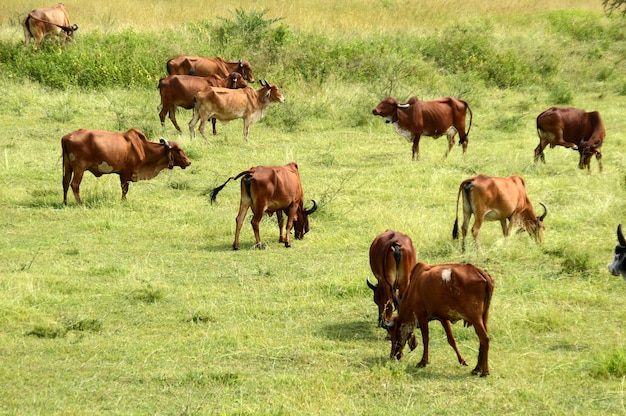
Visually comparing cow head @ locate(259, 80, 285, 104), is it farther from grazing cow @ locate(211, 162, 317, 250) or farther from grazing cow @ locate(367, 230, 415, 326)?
grazing cow @ locate(367, 230, 415, 326)

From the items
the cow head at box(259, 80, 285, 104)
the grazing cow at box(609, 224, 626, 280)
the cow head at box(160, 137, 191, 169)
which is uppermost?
the grazing cow at box(609, 224, 626, 280)

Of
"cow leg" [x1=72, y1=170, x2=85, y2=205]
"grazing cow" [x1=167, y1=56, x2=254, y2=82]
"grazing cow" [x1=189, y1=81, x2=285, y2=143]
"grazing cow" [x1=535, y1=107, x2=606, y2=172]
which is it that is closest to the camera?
"cow leg" [x1=72, y1=170, x2=85, y2=205]

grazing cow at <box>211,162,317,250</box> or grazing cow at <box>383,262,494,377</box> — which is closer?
grazing cow at <box>383,262,494,377</box>

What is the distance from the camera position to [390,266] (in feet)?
24.8

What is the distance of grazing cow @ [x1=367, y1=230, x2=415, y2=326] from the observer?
24.6 feet

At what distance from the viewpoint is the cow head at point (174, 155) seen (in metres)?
13.0

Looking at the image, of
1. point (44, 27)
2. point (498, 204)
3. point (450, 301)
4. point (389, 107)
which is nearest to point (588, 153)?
point (389, 107)

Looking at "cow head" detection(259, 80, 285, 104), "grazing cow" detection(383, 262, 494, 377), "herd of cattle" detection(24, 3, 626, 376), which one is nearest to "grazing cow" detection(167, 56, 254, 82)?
"herd of cattle" detection(24, 3, 626, 376)

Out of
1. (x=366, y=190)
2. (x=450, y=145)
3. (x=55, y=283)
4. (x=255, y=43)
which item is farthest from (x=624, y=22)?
(x=55, y=283)

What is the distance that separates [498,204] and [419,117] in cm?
575

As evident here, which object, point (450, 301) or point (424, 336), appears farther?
point (424, 336)

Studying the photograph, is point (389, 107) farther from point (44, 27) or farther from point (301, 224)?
point (44, 27)

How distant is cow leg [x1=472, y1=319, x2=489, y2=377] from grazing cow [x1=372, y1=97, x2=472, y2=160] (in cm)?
888

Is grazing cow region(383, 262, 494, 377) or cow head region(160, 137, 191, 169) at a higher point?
grazing cow region(383, 262, 494, 377)
